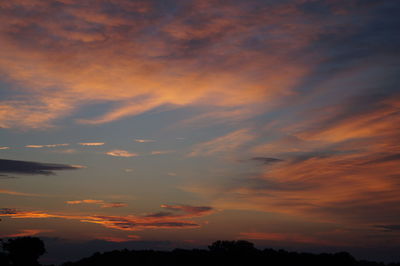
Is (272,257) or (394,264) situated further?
(272,257)

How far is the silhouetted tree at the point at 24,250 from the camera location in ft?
350

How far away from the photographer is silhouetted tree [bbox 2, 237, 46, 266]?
107 metres

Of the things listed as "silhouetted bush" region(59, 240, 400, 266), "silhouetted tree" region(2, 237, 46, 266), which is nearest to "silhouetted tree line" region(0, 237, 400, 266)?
"silhouetted bush" region(59, 240, 400, 266)

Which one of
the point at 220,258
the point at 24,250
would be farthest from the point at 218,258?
the point at 24,250

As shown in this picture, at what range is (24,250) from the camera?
4235 inches

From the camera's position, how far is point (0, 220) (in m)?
101

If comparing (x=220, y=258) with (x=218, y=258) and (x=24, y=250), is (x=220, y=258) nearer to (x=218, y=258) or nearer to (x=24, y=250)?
(x=218, y=258)

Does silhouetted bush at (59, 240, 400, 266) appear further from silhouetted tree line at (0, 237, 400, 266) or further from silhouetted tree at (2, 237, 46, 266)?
silhouetted tree at (2, 237, 46, 266)

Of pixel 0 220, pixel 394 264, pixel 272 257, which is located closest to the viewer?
pixel 394 264

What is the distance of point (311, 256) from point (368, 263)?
34.4ft

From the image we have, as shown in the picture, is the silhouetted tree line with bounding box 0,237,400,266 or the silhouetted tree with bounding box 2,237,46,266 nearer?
the silhouetted tree line with bounding box 0,237,400,266

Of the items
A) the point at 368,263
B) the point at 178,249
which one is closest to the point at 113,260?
the point at 178,249

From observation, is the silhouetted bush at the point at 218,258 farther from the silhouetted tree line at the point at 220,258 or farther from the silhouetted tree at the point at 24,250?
the silhouetted tree at the point at 24,250

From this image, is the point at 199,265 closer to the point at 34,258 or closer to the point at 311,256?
the point at 311,256
